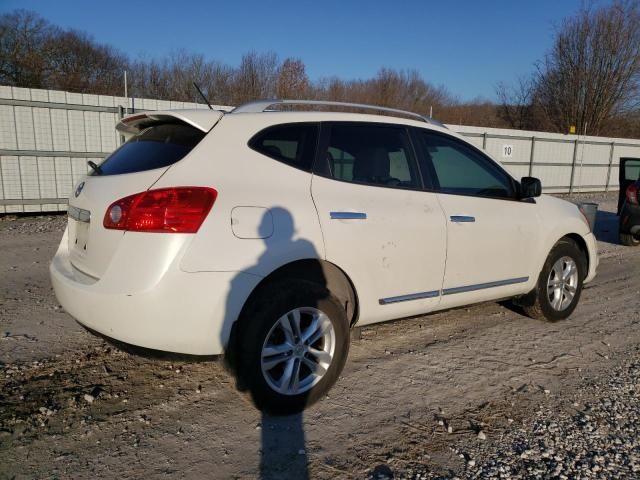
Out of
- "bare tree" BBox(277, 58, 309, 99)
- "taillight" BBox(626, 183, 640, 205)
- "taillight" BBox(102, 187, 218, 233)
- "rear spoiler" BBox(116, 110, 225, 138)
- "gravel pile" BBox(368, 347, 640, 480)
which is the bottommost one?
"gravel pile" BBox(368, 347, 640, 480)

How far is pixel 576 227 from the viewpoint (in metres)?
4.79

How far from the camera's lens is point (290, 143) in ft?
10.3

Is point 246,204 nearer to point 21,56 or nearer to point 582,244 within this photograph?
point 582,244

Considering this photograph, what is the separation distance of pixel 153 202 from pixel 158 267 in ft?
1.15

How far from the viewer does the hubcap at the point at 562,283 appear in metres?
4.69

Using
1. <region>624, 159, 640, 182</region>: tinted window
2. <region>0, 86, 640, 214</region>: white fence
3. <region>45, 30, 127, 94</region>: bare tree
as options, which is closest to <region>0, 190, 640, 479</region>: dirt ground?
<region>624, 159, 640, 182</region>: tinted window

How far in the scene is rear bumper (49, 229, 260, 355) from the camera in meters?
2.58

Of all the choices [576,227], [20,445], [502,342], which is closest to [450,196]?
[502,342]

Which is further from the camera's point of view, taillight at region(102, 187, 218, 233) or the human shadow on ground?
the human shadow on ground

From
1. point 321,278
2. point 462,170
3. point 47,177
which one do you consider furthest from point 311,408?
point 47,177

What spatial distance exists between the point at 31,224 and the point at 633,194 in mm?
10832

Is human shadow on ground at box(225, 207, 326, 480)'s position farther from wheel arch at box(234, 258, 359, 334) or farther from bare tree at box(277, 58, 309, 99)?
bare tree at box(277, 58, 309, 99)

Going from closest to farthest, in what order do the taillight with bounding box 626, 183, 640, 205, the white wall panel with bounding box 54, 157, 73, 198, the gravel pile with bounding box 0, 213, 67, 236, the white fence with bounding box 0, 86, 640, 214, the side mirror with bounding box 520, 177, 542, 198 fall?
1. the side mirror with bounding box 520, 177, 542, 198
2. the taillight with bounding box 626, 183, 640, 205
3. the gravel pile with bounding box 0, 213, 67, 236
4. the white fence with bounding box 0, 86, 640, 214
5. the white wall panel with bounding box 54, 157, 73, 198

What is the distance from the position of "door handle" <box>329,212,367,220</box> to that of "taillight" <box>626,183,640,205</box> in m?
7.24
